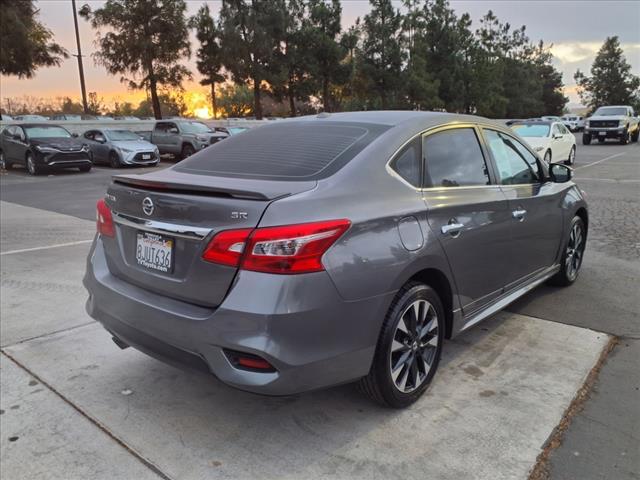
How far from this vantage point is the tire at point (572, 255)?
502 centimetres

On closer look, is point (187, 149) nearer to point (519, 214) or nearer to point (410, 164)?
point (519, 214)

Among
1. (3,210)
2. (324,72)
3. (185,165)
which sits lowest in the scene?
(3,210)

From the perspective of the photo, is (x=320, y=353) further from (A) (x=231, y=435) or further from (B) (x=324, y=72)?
(B) (x=324, y=72)

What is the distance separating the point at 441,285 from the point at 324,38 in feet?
123

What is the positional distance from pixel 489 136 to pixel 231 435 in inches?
109

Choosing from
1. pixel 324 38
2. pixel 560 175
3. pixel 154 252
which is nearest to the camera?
pixel 154 252

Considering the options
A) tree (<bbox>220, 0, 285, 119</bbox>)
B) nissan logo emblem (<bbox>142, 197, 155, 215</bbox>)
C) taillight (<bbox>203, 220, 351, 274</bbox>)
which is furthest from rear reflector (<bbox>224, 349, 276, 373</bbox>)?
tree (<bbox>220, 0, 285, 119</bbox>)

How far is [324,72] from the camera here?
39812mm

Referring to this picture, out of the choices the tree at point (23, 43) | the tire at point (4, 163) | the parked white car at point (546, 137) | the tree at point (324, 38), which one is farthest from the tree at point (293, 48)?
the parked white car at point (546, 137)

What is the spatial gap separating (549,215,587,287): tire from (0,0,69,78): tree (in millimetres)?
22294

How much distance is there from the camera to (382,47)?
131 feet

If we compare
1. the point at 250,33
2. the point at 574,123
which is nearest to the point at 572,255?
the point at 250,33

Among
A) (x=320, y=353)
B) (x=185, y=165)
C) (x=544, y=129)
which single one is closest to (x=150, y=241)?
(x=185, y=165)

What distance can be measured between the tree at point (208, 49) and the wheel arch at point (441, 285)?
→ 3686cm
